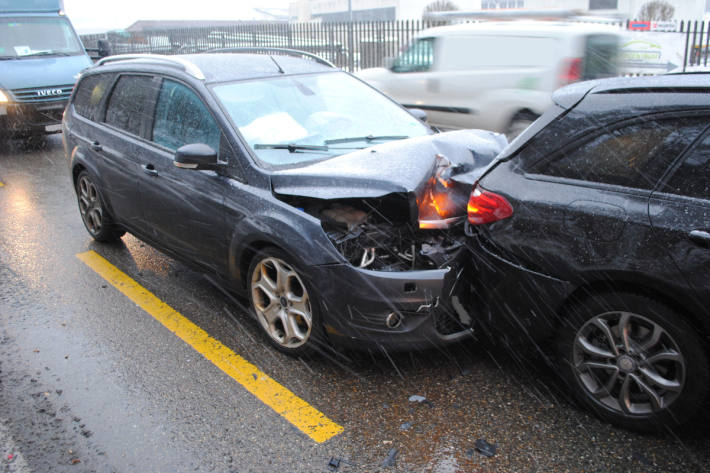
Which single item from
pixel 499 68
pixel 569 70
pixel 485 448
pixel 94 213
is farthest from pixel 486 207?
pixel 499 68

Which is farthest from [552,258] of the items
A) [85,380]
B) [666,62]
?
[666,62]

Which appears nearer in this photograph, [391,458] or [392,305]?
[391,458]

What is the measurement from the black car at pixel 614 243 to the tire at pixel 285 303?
1.00m

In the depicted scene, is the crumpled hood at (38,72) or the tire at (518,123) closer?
the tire at (518,123)

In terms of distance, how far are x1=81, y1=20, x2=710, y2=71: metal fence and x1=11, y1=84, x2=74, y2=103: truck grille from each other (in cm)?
823

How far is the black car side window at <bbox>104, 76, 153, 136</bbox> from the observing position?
4.66m

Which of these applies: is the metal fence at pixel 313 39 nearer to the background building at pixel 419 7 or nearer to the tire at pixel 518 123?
the tire at pixel 518 123

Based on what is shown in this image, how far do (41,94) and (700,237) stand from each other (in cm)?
1076

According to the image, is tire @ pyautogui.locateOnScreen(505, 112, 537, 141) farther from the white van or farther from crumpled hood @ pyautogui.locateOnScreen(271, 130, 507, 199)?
crumpled hood @ pyautogui.locateOnScreen(271, 130, 507, 199)

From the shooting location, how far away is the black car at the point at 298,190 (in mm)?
3234

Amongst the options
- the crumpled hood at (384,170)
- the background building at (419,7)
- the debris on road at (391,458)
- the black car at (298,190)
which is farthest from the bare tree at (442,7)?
the debris on road at (391,458)

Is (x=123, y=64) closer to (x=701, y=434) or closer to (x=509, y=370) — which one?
(x=509, y=370)

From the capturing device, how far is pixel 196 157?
368 centimetres

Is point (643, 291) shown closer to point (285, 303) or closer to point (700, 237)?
point (700, 237)
